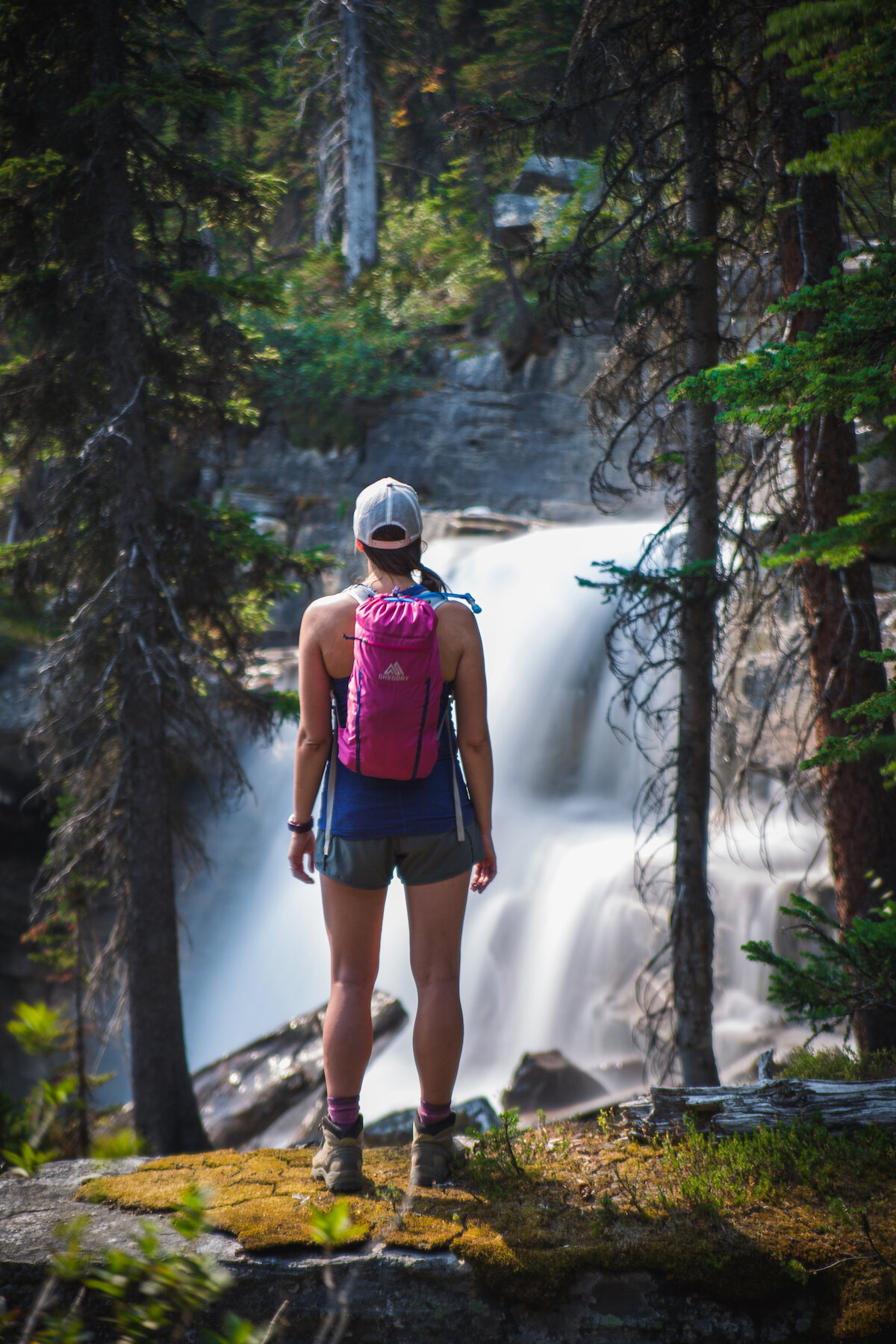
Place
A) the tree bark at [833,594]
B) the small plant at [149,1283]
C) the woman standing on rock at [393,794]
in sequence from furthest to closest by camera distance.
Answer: the tree bark at [833,594]
the woman standing on rock at [393,794]
the small plant at [149,1283]

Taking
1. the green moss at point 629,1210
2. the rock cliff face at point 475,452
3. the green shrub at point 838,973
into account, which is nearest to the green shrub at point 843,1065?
the green shrub at point 838,973

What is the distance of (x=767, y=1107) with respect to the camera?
346 centimetres

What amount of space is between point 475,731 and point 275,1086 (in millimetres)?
6827

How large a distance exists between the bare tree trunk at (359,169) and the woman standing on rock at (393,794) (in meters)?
20.9

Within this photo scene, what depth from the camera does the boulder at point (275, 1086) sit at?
8328 millimetres

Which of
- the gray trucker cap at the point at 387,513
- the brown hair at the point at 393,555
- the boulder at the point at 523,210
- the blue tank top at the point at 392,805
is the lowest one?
the blue tank top at the point at 392,805

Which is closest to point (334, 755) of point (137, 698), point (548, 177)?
point (137, 698)

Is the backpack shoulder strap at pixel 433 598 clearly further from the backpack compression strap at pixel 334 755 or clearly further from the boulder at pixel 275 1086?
the boulder at pixel 275 1086

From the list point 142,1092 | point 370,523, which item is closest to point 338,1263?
point 370,523

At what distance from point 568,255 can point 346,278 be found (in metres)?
18.3

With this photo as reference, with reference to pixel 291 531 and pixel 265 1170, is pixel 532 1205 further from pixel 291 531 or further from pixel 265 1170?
pixel 291 531

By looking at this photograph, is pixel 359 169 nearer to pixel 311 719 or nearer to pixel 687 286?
pixel 687 286

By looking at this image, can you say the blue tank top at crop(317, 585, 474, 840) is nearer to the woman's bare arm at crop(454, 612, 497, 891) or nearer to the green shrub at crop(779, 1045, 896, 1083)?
the woman's bare arm at crop(454, 612, 497, 891)

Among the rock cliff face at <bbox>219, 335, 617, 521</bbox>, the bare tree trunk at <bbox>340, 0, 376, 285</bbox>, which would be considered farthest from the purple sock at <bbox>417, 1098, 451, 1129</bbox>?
the bare tree trunk at <bbox>340, 0, 376, 285</bbox>
